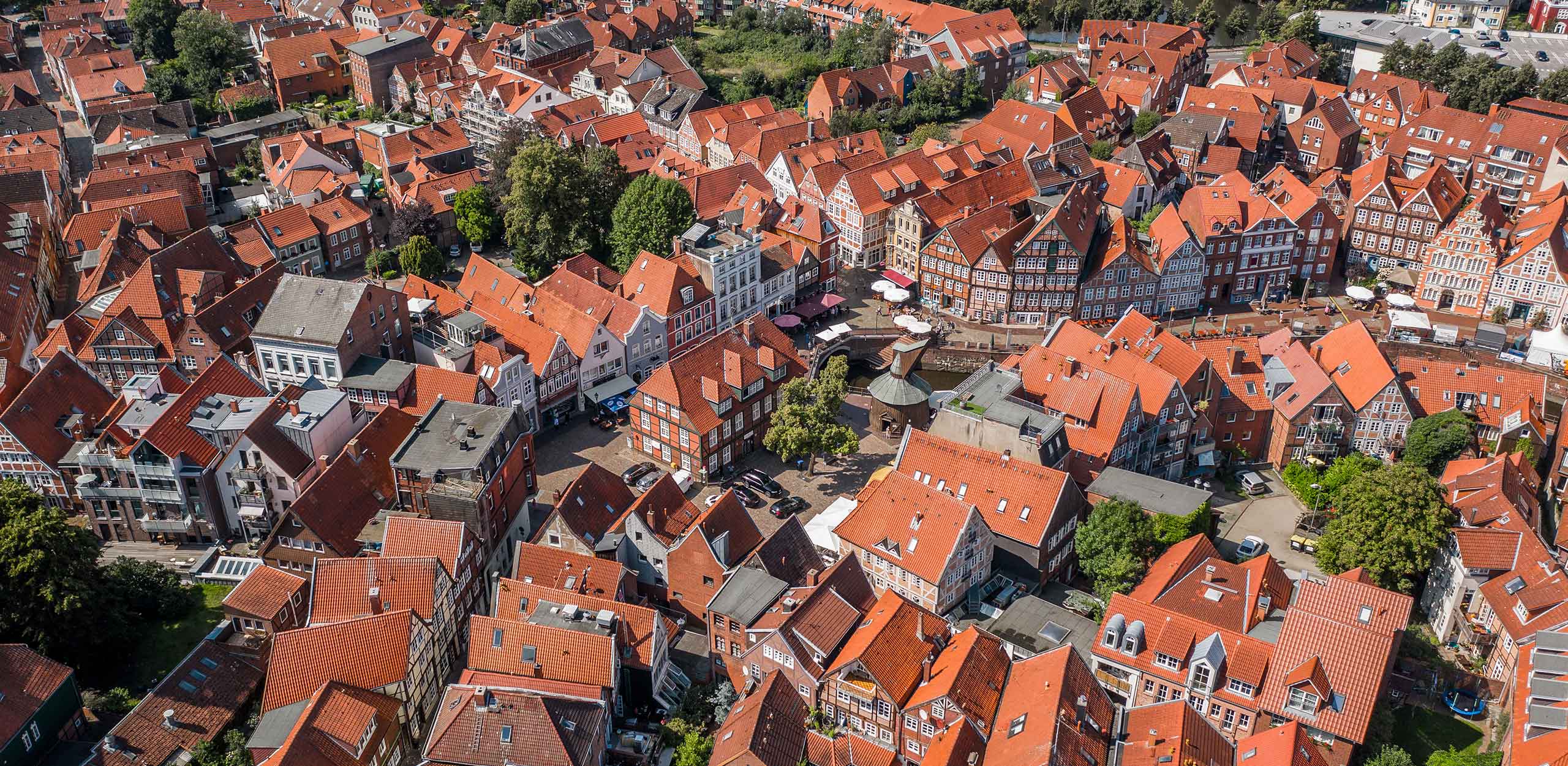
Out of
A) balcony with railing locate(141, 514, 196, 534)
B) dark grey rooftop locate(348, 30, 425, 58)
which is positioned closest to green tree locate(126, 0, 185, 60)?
dark grey rooftop locate(348, 30, 425, 58)

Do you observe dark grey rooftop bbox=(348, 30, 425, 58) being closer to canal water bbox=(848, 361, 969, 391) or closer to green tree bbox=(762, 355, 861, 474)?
canal water bbox=(848, 361, 969, 391)

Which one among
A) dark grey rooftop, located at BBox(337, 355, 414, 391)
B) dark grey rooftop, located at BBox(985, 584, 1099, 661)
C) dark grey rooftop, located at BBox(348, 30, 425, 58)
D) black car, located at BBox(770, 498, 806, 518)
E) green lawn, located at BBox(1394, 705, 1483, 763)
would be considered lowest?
green lawn, located at BBox(1394, 705, 1483, 763)

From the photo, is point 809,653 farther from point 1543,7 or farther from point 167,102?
point 1543,7

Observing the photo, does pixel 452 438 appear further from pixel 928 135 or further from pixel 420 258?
pixel 928 135

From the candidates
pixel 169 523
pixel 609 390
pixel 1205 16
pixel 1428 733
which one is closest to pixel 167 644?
pixel 169 523

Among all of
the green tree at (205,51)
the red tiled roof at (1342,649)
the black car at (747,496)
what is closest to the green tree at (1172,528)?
the red tiled roof at (1342,649)

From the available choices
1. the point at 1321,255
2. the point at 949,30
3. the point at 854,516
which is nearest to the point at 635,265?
the point at 854,516
